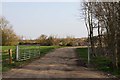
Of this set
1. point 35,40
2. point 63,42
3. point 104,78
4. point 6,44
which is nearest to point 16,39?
point 6,44

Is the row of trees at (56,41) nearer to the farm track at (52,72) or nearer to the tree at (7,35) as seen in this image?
the tree at (7,35)

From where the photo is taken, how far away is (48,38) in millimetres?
91812

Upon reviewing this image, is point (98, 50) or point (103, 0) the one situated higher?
point (103, 0)

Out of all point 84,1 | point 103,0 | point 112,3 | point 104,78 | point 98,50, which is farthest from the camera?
point 98,50

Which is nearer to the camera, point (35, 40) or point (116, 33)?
point (116, 33)

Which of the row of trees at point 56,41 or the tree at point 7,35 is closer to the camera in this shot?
the tree at point 7,35

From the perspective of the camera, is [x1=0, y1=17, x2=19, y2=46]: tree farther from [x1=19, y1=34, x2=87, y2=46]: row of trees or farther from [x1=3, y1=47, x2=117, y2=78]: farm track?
[x1=3, y1=47, x2=117, y2=78]: farm track

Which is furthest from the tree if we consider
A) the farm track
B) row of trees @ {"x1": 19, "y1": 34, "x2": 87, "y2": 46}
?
the farm track

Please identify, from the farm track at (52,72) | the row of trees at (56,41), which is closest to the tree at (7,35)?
the row of trees at (56,41)

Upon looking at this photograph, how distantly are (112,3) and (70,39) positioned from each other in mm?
75565

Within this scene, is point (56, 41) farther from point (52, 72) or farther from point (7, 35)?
point (52, 72)

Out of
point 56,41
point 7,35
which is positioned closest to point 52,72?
point 7,35

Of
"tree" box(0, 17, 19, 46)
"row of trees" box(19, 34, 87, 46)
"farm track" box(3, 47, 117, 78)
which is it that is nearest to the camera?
"farm track" box(3, 47, 117, 78)

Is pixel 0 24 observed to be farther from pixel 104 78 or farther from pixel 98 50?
pixel 104 78
